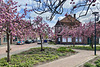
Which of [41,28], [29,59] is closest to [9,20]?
[29,59]

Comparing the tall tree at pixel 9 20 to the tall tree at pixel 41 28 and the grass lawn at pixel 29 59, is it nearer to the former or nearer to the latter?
the grass lawn at pixel 29 59

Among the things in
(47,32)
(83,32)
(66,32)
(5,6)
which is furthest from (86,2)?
(66,32)

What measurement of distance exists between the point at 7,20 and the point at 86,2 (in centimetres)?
505

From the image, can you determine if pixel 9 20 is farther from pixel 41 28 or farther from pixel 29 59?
pixel 41 28

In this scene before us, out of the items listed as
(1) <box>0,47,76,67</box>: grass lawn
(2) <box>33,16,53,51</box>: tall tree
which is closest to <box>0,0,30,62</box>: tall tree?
(1) <box>0,47,76,67</box>: grass lawn

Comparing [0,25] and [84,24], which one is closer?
[0,25]

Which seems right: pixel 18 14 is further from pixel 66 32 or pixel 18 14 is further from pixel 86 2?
pixel 66 32

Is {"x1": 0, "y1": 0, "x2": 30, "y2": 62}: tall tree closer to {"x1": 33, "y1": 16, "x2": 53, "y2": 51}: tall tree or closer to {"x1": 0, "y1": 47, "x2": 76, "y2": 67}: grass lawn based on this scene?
{"x1": 0, "y1": 47, "x2": 76, "y2": 67}: grass lawn

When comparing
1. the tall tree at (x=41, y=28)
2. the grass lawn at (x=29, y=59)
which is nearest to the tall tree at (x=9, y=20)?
the grass lawn at (x=29, y=59)

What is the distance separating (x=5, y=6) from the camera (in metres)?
7.58

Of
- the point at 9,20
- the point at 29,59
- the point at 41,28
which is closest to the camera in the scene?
the point at 9,20

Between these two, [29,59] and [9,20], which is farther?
[29,59]

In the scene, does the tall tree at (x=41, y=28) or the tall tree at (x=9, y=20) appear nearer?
the tall tree at (x=9, y=20)

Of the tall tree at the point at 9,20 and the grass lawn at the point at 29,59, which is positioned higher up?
the tall tree at the point at 9,20
